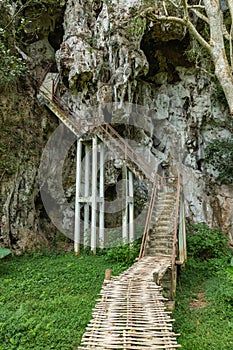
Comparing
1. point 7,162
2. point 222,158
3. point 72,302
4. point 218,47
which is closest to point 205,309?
point 72,302

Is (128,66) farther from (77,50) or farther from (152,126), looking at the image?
(152,126)

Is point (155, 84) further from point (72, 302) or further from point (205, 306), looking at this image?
point (72, 302)

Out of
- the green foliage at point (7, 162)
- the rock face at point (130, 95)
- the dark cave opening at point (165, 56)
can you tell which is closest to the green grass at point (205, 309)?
the rock face at point (130, 95)

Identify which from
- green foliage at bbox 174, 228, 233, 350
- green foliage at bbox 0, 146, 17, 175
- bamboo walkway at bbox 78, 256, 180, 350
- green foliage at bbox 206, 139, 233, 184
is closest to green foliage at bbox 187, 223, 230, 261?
green foliage at bbox 174, 228, 233, 350

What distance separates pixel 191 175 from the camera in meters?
13.4

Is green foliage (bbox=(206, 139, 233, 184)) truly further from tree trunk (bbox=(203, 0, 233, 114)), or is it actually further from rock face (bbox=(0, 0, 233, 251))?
tree trunk (bbox=(203, 0, 233, 114))

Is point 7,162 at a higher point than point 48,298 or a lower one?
higher

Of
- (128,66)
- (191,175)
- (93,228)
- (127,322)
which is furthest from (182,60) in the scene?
(127,322)

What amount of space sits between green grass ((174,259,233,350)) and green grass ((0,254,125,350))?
1771 mm

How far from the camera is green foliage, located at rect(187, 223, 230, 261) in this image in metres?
9.66

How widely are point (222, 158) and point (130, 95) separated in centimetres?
518

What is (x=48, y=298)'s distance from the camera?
19.3ft

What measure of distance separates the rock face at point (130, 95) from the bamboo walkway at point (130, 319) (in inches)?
247

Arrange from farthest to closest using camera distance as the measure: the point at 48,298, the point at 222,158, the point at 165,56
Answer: the point at 165,56
the point at 222,158
the point at 48,298
